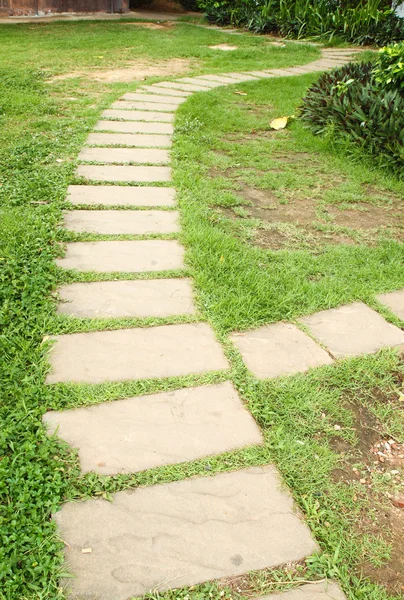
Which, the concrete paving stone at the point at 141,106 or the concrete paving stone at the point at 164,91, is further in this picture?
the concrete paving stone at the point at 164,91

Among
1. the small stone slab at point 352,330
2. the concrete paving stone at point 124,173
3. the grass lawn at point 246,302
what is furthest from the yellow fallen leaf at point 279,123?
the small stone slab at point 352,330

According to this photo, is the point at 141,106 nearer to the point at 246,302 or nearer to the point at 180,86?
the point at 180,86

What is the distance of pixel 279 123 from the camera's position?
5352 mm

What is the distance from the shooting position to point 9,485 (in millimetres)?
1515

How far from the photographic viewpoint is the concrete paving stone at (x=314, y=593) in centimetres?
133

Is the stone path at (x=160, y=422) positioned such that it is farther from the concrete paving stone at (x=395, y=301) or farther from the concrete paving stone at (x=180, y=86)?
the concrete paving stone at (x=180, y=86)

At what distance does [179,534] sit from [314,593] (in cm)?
39

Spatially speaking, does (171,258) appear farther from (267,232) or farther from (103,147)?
(103,147)

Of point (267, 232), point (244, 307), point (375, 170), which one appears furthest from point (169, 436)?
point (375, 170)

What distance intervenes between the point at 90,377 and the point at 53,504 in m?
0.57

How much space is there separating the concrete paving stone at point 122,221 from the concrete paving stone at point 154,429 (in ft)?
4.54

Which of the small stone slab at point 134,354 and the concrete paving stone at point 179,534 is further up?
the small stone slab at point 134,354

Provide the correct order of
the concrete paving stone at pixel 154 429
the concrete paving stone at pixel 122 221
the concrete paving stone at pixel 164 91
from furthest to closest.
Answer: the concrete paving stone at pixel 164 91
the concrete paving stone at pixel 122 221
the concrete paving stone at pixel 154 429

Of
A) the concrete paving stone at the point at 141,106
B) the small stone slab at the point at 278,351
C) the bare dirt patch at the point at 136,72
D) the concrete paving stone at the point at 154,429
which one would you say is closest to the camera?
the concrete paving stone at the point at 154,429
